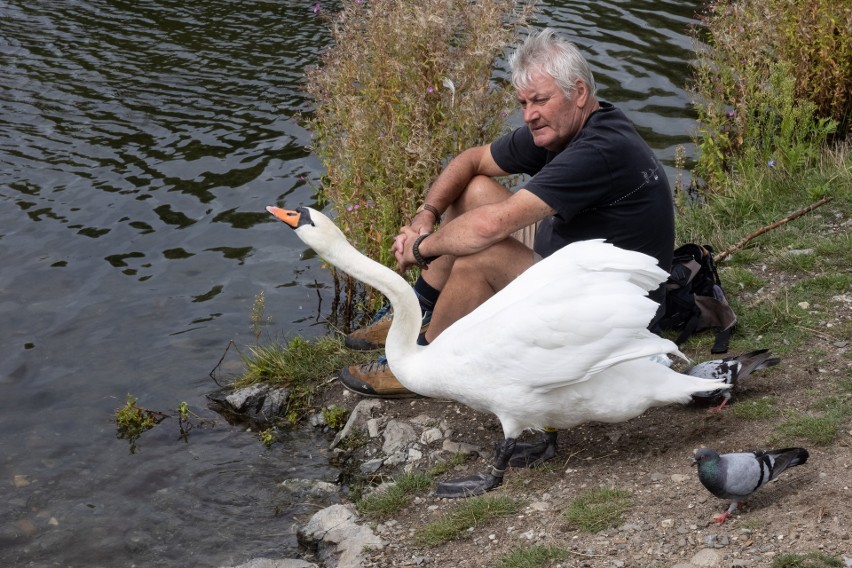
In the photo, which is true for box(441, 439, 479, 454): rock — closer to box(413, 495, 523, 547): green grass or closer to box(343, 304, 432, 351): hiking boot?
box(413, 495, 523, 547): green grass

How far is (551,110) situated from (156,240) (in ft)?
17.0

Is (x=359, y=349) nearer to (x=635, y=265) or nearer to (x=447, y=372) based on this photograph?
(x=447, y=372)

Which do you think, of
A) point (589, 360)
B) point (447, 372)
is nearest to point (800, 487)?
point (589, 360)

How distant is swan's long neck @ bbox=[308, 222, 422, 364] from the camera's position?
16.6ft

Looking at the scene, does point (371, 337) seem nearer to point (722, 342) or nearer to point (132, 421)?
point (132, 421)

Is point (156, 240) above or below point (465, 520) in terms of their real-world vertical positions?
below

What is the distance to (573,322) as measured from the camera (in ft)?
14.8

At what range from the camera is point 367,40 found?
23.4 feet

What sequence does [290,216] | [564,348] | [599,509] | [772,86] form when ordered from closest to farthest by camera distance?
[599,509] < [564,348] < [290,216] < [772,86]

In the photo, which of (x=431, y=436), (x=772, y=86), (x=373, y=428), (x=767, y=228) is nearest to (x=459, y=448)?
(x=431, y=436)

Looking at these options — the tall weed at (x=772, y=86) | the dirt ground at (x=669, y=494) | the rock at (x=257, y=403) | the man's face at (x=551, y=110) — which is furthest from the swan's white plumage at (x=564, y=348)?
the tall weed at (x=772, y=86)

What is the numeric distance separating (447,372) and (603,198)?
1.21 meters

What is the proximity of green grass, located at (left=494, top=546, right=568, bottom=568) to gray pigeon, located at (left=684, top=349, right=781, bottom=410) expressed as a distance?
1276 mm

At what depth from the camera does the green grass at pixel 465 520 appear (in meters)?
4.67
